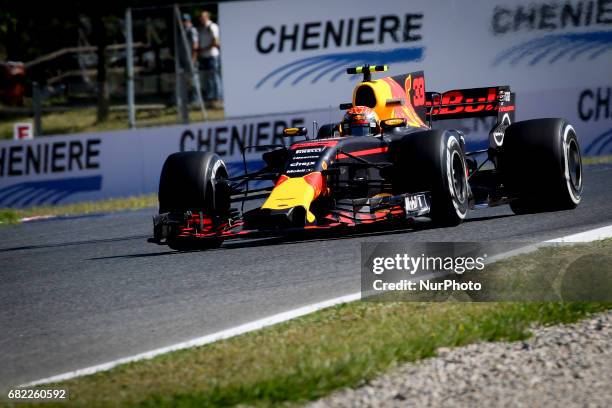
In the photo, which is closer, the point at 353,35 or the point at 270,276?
the point at 270,276

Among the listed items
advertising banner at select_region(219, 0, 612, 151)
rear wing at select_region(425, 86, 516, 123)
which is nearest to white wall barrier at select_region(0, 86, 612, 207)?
advertising banner at select_region(219, 0, 612, 151)

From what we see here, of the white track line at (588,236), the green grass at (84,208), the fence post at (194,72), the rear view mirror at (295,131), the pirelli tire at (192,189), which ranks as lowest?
the green grass at (84,208)

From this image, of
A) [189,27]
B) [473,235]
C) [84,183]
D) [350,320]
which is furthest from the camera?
[189,27]

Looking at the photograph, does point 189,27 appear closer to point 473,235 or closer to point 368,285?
point 473,235

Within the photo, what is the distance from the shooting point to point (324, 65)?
21.5 m

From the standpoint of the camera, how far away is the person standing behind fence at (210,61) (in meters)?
22.8

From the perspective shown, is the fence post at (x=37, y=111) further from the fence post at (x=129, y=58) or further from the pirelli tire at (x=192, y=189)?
the pirelli tire at (x=192, y=189)

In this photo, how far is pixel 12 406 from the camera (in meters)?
5.11

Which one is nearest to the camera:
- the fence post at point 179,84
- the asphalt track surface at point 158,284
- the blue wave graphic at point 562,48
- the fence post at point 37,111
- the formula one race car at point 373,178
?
the asphalt track surface at point 158,284

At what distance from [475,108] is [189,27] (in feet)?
39.3

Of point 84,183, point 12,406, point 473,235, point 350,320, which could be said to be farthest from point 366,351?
point 84,183

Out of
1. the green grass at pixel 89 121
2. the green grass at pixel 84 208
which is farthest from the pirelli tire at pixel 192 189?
the green grass at pixel 89 121

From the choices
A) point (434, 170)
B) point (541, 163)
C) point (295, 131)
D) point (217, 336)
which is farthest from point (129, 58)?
point (217, 336)

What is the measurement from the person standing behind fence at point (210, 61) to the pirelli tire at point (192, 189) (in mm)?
12362
